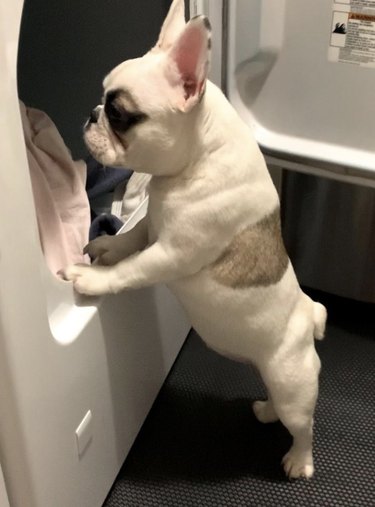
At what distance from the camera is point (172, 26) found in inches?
34.3

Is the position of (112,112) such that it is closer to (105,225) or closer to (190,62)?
(190,62)

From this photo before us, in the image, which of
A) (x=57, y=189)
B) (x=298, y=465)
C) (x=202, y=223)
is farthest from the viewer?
(x=298, y=465)

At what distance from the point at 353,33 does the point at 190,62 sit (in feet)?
1.72

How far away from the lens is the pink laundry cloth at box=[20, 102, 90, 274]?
98 centimetres

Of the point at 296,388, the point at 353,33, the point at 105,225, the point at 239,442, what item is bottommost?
the point at 239,442

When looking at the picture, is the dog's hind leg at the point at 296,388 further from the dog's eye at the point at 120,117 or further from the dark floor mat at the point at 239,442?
the dog's eye at the point at 120,117

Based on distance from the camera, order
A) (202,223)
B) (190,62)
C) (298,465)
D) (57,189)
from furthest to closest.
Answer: (298,465) → (57,189) → (202,223) → (190,62)

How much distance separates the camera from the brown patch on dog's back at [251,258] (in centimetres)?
95

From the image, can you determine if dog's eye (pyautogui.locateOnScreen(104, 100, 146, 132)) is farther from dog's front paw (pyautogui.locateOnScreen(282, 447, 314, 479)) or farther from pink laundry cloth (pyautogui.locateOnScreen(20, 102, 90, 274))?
dog's front paw (pyautogui.locateOnScreen(282, 447, 314, 479))

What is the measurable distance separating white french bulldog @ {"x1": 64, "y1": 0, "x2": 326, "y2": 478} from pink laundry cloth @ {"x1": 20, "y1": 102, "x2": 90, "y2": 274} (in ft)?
0.14

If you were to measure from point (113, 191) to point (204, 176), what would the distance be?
0.36 m

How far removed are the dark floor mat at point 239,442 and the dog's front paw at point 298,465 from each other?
0.02 metres

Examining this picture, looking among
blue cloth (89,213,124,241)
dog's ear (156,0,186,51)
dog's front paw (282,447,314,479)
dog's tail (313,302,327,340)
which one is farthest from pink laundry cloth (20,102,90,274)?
dog's front paw (282,447,314,479)

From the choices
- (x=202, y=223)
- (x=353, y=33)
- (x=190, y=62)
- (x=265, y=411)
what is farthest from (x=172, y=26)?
(x=265, y=411)
